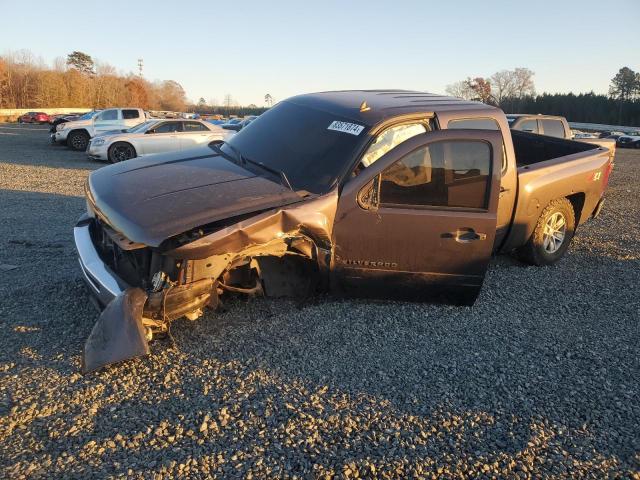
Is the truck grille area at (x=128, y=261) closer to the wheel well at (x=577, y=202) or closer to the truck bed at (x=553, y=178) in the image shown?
the truck bed at (x=553, y=178)

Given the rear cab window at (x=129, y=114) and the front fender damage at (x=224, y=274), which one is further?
the rear cab window at (x=129, y=114)

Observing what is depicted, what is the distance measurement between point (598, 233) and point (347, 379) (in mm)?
6306

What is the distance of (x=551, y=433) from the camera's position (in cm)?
280

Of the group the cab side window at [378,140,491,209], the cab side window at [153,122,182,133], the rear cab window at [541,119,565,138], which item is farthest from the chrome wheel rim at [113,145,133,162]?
the cab side window at [378,140,491,209]

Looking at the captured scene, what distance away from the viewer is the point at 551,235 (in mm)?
5816

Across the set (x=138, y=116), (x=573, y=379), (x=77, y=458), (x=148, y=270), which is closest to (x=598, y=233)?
(x=573, y=379)

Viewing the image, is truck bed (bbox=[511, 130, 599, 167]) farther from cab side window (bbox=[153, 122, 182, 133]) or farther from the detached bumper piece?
cab side window (bbox=[153, 122, 182, 133])

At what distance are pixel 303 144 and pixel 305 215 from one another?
101 cm

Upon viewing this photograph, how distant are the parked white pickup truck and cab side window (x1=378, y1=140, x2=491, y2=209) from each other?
17444 millimetres

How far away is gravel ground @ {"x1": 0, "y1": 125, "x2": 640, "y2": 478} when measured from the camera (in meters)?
2.50

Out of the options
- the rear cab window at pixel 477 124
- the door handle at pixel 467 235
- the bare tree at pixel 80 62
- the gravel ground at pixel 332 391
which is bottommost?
the gravel ground at pixel 332 391

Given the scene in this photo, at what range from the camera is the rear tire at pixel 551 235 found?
5.60 meters

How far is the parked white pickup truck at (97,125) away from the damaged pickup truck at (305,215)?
630 inches

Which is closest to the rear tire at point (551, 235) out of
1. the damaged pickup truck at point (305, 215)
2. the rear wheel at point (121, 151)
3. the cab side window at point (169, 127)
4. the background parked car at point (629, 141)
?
the damaged pickup truck at point (305, 215)
